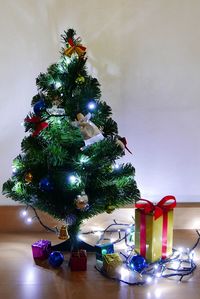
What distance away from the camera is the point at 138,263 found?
0.91 meters

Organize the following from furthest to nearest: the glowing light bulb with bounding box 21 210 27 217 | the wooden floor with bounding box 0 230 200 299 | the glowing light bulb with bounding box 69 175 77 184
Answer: the glowing light bulb with bounding box 21 210 27 217 < the glowing light bulb with bounding box 69 175 77 184 < the wooden floor with bounding box 0 230 200 299

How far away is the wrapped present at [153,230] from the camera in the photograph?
940 mm

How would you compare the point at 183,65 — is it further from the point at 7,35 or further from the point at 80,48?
the point at 7,35

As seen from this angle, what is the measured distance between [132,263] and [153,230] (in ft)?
0.33

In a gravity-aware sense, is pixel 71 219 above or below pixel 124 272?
above

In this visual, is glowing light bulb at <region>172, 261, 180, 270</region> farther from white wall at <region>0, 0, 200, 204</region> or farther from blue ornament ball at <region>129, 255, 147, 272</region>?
white wall at <region>0, 0, 200, 204</region>

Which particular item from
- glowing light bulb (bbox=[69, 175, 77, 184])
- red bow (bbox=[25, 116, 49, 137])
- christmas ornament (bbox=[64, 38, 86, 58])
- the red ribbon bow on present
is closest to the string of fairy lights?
the red ribbon bow on present

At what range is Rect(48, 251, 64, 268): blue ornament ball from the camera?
0.95 m

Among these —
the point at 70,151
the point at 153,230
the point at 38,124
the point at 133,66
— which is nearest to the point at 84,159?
the point at 70,151

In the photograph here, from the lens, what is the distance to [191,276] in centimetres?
91

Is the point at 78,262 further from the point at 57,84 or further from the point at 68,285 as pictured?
the point at 57,84

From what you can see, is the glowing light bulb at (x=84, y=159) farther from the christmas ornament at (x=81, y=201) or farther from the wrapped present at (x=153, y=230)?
the wrapped present at (x=153, y=230)

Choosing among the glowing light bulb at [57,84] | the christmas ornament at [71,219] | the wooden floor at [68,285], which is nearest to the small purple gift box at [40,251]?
the wooden floor at [68,285]

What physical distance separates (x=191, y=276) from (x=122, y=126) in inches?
21.7
